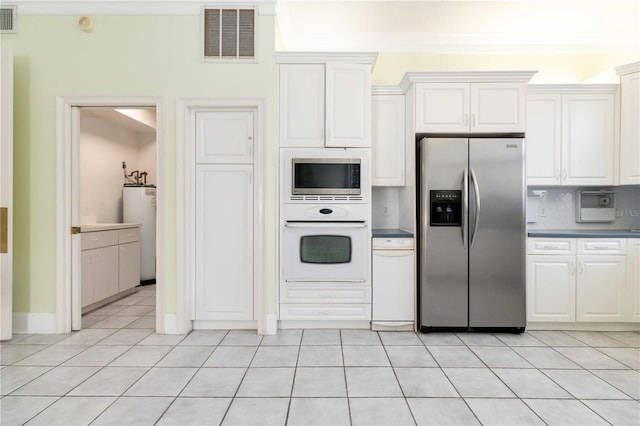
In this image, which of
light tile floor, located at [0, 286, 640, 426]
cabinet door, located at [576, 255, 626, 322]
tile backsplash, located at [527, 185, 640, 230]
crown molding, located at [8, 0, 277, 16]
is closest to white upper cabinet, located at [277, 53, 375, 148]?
crown molding, located at [8, 0, 277, 16]

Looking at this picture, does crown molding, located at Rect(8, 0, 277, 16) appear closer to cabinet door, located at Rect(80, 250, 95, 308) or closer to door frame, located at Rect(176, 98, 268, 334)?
door frame, located at Rect(176, 98, 268, 334)

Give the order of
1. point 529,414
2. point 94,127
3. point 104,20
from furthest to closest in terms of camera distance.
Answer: point 94,127 → point 104,20 → point 529,414

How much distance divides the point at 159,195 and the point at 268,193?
97 centimetres

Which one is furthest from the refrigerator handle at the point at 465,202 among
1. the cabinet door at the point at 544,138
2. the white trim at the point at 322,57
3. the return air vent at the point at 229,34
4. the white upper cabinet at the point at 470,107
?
the return air vent at the point at 229,34

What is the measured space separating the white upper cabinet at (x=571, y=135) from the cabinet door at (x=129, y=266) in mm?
4796

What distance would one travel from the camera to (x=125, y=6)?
3.10 meters

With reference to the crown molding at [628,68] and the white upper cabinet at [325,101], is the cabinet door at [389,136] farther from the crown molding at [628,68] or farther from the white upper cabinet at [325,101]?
the crown molding at [628,68]

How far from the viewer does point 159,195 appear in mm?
3119

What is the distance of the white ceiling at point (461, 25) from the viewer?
11.2 ft

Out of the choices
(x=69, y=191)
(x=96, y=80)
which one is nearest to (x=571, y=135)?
(x=96, y=80)

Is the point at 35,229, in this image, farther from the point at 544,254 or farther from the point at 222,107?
the point at 544,254

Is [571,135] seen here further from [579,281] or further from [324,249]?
[324,249]

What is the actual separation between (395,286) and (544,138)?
6.91ft

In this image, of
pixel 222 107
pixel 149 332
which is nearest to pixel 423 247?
pixel 222 107
